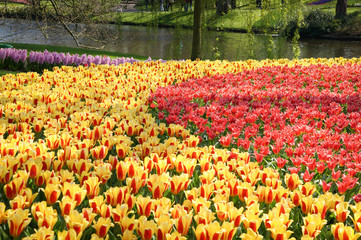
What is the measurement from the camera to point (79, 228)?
7.16 feet

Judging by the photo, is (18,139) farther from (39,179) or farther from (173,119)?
(173,119)

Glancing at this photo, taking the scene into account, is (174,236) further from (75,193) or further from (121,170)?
(121,170)

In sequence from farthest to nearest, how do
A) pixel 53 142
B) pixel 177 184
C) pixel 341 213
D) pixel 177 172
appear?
pixel 53 142, pixel 177 172, pixel 177 184, pixel 341 213

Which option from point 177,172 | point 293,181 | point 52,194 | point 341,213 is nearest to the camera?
point 341,213

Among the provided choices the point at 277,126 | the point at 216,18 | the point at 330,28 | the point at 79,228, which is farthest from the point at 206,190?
the point at 330,28

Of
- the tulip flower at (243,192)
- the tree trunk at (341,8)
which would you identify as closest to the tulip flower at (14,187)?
the tulip flower at (243,192)

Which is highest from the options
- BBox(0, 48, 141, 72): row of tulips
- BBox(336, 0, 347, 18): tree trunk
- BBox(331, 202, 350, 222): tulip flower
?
BBox(336, 0, 347, 18): tree trunk

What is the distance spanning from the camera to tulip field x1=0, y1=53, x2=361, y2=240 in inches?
89.7

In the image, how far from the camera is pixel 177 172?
318 centimetres

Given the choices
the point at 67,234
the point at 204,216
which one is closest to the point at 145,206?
the point at 204,216

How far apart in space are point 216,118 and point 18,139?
2249 mm

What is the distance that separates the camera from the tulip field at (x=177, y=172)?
228cm

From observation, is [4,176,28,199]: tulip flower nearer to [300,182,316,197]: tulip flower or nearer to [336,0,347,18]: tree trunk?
[300,182,316,197]: tulip flower

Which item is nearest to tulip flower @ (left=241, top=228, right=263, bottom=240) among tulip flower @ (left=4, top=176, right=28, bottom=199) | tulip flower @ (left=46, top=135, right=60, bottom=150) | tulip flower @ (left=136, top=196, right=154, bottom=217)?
tulip flower @ (left=136, top=196, right=154, bottom=217)
